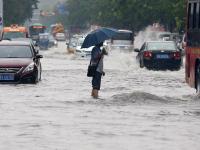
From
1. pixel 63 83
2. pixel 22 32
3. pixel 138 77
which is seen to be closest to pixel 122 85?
pixel 63 83

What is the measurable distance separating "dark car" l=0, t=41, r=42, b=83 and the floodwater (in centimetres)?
32

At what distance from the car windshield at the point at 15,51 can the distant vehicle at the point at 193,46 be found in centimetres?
622

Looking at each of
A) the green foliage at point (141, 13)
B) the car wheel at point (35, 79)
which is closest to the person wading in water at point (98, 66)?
the car wheel at point (35, 79)

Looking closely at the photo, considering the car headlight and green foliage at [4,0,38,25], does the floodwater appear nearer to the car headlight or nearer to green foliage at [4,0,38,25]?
the car headlight

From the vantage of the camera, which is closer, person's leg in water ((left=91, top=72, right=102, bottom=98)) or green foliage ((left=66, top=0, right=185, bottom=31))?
person's leg in water ((left=91, top=72, right=102, bottom=98))

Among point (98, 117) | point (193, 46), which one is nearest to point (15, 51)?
point (193, 46)

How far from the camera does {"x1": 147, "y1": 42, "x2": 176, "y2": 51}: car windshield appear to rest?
4062 cm

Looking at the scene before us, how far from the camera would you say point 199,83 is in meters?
24.3

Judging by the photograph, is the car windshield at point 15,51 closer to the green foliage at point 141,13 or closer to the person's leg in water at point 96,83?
the person's leg in water at point 96,83

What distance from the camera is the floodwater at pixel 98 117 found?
47.0 feet

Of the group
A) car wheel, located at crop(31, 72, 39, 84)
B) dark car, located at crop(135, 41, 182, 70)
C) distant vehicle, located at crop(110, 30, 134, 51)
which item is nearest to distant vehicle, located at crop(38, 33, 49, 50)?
distant vehicle, located at crop(110, 30, 134, 51)

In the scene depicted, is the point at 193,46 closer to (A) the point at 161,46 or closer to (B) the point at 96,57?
(B) the point at 96,57

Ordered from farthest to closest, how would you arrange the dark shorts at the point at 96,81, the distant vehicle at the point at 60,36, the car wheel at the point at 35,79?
the distant vehicle at the point at 60,36, the car wheel at the point at 35,79, the dark shorts at the point at 96,81

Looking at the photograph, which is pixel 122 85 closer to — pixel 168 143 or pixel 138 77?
pixel 138 77
